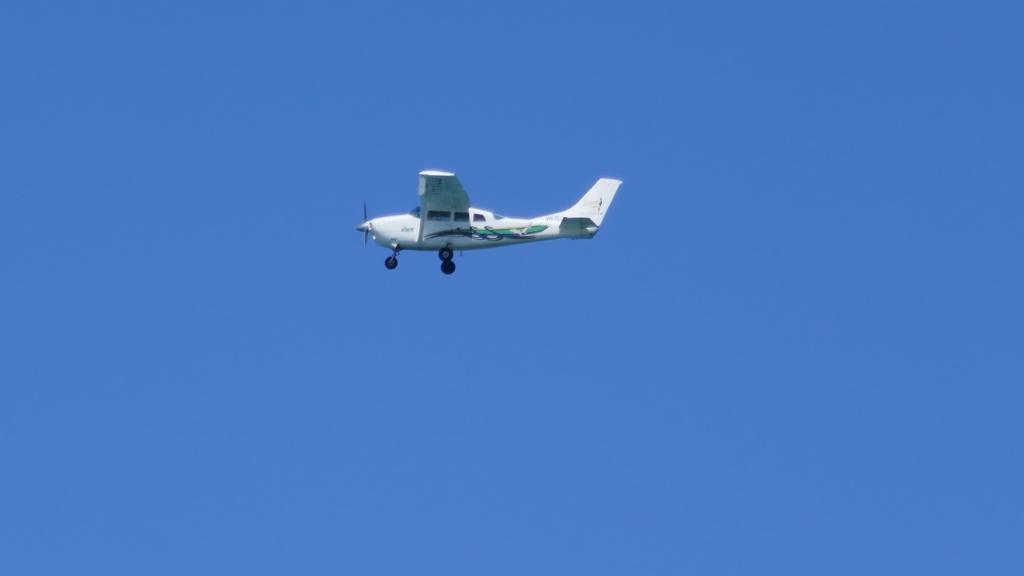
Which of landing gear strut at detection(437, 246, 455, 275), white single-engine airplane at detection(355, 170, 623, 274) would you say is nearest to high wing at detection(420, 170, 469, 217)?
white single-engine airplane at detection(355, 170, 623, 274)

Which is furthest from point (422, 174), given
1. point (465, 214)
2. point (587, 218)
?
point (587, 218)

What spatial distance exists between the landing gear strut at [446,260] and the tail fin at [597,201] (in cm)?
403

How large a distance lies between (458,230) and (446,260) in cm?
108

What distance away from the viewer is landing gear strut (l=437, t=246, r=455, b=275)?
46.9m

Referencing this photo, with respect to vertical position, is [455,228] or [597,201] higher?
[597,201]

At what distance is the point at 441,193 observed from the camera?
4553cm

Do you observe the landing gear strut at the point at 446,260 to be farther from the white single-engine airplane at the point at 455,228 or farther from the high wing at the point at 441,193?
the high wing at the point at 441,193

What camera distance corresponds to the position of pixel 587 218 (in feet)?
155

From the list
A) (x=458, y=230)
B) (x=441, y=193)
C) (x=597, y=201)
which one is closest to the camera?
(x=441, y=193)

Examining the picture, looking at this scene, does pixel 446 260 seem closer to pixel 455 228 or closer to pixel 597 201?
pixel 455 228

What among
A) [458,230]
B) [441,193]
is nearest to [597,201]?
[458,230]

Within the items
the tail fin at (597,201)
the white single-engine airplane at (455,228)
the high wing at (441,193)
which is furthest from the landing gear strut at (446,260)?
the tail fin at (597,201)

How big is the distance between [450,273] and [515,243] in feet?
7.54

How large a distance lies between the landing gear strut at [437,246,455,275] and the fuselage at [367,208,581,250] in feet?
0.55
